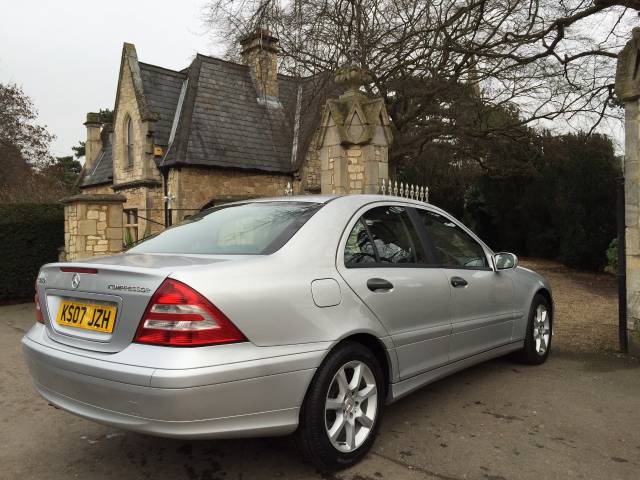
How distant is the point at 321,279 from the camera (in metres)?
2.88

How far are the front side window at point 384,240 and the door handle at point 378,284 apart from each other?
131 millimetres

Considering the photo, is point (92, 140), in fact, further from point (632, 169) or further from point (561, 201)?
point (632, 169)

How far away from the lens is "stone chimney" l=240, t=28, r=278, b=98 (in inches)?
496

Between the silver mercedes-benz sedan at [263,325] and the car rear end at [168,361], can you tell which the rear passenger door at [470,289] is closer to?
the silver mercedes-benz sedan at [263,325]

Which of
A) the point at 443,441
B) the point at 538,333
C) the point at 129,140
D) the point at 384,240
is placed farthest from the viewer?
the point at 129,140

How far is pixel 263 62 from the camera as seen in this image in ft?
49.1

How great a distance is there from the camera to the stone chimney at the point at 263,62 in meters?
12.6

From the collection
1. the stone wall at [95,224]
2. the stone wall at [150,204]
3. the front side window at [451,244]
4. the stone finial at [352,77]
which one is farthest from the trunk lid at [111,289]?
the stone wall at [150,204]

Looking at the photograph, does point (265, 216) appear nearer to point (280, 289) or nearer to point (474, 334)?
point (280, 289)

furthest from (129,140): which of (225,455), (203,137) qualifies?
(225,455)

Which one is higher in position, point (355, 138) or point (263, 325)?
point (355, 138)

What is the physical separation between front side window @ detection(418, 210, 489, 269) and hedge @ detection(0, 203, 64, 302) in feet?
32.1

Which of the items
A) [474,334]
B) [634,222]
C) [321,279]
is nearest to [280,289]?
[321,279]

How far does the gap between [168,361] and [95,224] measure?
8.38m
